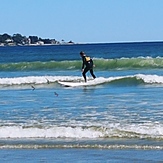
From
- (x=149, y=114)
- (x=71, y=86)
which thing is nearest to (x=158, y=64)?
(x=71, y=86)

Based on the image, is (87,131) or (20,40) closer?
(87,131)

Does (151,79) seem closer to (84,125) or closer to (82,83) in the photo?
(82,83)

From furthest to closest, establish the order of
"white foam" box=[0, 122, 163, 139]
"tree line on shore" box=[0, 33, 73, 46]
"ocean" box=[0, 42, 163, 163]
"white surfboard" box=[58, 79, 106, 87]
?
"tree line on shore" box=[0, 33, 73, 46]
"white surfboard" box=[58, 79, 106, 87]
"white foam" box=[0, 122, 163, 139]
"ocean" box=[0, 42, 163, 163]

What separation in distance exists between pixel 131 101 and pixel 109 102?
0.62 m

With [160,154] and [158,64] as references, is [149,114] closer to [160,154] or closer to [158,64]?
[160,154]

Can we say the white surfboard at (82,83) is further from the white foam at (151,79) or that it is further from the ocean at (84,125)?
the white foam at (151,79)

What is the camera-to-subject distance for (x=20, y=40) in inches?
6860

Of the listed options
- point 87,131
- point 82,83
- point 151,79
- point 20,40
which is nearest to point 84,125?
point 87,131

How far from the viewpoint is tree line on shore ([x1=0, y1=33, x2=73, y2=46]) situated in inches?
6720

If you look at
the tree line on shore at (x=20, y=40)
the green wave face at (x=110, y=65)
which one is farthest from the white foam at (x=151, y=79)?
the tree line on shore at (x=20, y=40)

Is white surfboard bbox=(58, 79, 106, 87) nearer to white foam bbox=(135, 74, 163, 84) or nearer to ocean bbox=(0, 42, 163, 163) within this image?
A: ocean bbox=(0, 42, 163, 163)

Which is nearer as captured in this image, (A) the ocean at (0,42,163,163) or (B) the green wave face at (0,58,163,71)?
(A) the ocean at (0,42,163,163)

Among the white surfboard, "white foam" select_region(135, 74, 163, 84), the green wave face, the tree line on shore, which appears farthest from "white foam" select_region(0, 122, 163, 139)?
the tree line on shore

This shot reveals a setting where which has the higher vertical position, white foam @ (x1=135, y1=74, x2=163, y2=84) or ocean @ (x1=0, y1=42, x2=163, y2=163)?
white foam @ (x1=135, y1=74, x2=163, y2=84)
